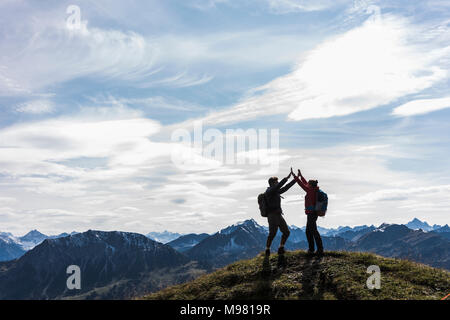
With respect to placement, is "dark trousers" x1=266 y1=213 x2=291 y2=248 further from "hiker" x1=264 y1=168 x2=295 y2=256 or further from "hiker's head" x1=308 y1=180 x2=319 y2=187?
"hiker's head" x1=308 y1=180 x2=319 y2=187

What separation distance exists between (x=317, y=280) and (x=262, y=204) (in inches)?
193

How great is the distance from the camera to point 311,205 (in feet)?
62.9

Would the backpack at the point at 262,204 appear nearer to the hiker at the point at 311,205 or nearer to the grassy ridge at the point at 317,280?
the hiker at the point at 311,205

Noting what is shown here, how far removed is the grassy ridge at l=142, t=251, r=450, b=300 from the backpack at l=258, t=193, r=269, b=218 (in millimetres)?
2691

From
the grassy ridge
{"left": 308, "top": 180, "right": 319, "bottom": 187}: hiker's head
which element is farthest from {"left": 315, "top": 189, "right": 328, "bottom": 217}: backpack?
the grassy ridge

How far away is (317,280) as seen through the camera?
15.7 metres

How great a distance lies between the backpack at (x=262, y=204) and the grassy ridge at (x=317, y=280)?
2691 mm

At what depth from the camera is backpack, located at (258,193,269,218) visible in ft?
60.4

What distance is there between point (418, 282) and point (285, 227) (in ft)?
21.7

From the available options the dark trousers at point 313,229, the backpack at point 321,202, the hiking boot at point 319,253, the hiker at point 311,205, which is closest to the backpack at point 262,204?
the hiker at point 311,205

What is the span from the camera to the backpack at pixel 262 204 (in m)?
18.4
